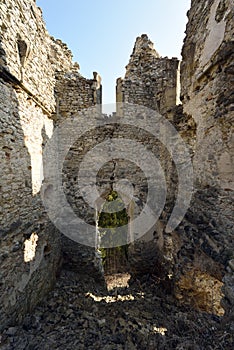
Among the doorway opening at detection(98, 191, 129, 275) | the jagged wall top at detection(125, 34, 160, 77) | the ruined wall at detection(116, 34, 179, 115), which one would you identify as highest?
the jagged wall top at detection(125, 34, 160, 77)

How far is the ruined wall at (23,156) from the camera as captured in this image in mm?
2766

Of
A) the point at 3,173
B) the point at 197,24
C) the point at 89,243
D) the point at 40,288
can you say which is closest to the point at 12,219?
the point at 3,173

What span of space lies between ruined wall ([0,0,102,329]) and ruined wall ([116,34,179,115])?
2296 millimetres

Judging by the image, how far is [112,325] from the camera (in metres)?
3.31

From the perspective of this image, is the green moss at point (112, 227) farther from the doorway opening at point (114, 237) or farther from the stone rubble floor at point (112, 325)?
the stone rubble floor at point (112, 325)

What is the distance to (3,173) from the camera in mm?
2762

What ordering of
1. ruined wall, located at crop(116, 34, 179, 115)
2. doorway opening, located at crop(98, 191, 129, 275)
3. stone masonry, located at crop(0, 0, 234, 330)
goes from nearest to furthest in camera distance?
stone masonry, located at crop(0, 0, 234, 330), ruined wall, located at crop(116, 34, 179, 115), doorway opening, located at crop(98, 191, 129, 275)

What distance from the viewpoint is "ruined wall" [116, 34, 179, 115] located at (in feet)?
17.4

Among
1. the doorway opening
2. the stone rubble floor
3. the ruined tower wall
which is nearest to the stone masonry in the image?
the ruined tower wall

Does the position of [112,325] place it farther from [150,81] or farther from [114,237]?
[150,81]

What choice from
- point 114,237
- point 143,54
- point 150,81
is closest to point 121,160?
point 150,81

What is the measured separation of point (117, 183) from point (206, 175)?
117 inches

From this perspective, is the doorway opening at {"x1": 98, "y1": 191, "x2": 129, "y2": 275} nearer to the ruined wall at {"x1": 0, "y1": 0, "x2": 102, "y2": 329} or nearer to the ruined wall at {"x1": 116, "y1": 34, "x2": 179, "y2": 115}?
the ruined wall at {"x1": 0, "y1": 0, "x2": 102, "y2": 329}

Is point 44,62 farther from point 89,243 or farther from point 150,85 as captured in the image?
point 89,243
